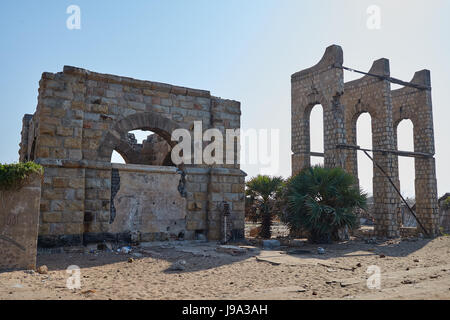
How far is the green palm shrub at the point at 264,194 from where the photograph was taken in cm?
1303

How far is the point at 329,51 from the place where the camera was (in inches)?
572

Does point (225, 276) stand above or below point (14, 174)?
below

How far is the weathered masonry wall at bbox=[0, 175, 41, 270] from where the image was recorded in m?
5.79

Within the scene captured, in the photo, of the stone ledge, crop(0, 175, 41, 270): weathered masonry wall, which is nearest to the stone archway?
the stone ledge

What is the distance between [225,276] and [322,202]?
6091 millimetres

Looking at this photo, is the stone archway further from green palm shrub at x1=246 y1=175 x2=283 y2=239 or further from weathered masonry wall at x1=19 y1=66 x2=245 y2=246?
green palm shrub at x1=246 y1=175 x2=283 y2=239

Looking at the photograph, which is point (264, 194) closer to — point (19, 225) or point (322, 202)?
point (322, 202)

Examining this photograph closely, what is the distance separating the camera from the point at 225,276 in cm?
627

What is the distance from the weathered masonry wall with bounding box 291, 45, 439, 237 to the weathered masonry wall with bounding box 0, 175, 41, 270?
10893 millimetres

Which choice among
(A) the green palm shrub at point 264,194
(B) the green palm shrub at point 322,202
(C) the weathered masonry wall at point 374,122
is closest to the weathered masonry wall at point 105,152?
(B) the green palm shrub at point 322,202

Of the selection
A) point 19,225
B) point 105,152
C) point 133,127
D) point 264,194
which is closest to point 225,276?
point 19,225
